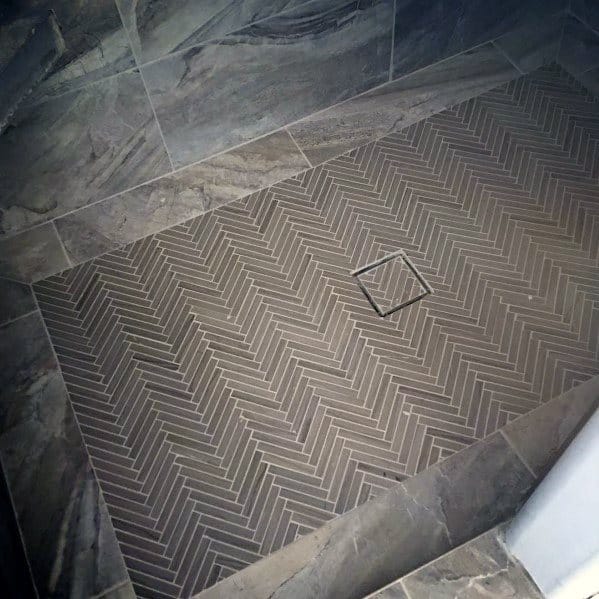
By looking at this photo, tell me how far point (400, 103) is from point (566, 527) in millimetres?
2710

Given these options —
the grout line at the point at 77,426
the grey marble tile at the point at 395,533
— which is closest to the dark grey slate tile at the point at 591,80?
the grey marble tile at the point at 395,533

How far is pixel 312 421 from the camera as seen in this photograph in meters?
2.64

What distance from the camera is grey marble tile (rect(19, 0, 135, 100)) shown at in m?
2.67

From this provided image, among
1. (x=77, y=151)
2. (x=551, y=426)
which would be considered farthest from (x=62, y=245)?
(x=551, y=426)

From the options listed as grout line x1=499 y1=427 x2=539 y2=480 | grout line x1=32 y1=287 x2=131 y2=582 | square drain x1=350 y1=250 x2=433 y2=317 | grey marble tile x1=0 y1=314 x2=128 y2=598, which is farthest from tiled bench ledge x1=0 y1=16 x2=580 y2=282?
grout line x1=499 y1=427 x2=539 y2=480

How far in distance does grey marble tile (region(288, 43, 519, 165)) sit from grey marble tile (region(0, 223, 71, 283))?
1539mm

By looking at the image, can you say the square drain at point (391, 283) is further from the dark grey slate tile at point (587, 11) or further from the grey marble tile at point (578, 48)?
the dark grey slate tile at point (587, 11)

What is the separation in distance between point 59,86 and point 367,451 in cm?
229

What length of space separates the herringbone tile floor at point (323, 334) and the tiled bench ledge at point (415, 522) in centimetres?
7

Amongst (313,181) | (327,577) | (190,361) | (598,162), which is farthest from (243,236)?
(598,162)

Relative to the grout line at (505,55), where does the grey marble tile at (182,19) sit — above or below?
above

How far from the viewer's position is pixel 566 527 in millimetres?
1775

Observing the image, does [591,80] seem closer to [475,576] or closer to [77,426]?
[475,576]

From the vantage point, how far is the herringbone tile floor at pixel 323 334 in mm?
2492
